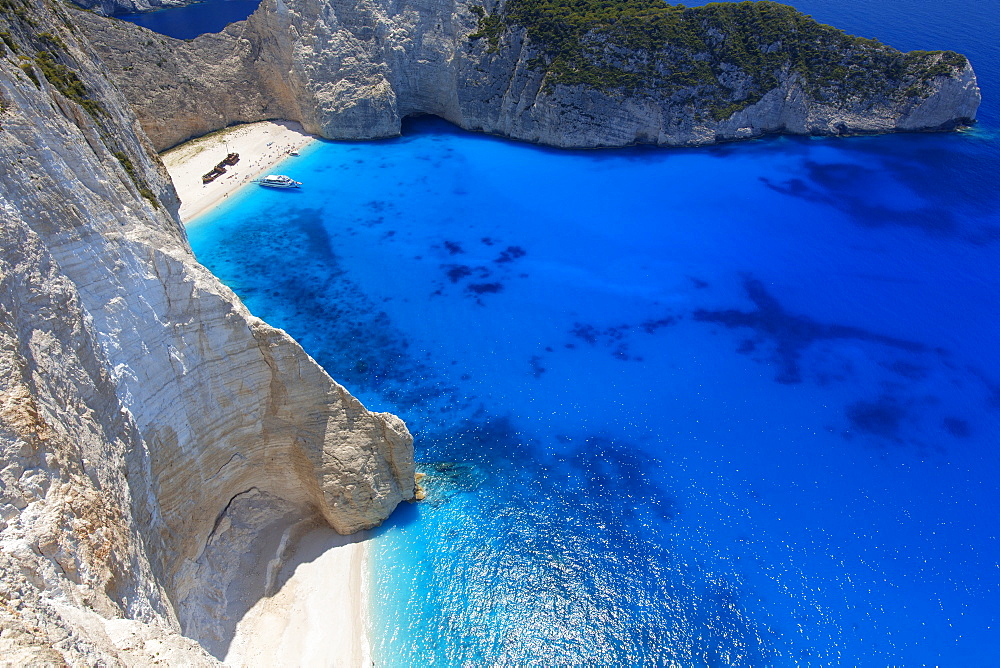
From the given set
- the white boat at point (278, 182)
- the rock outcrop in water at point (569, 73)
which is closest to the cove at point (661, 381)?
the white boat at point (278, 182)

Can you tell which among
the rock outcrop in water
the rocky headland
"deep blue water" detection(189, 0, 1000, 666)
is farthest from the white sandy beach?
the rock outcrop in water

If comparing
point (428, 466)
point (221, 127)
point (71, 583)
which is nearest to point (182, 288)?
point (71, 583)

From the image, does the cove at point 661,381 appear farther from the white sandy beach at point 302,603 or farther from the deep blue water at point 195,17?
the deep blue water at point 195,17

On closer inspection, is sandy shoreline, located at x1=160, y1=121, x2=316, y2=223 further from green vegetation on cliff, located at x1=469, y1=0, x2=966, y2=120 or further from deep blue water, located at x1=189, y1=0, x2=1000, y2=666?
green vegetation on cliff, located at x1=469, y1=0, x2=966, y2=120

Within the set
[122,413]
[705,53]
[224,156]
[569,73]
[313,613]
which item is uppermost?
[705,53]

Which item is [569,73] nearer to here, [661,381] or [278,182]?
[278,182]

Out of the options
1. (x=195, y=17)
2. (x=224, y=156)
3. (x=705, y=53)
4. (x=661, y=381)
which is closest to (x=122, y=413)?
(x=661, y=381)
